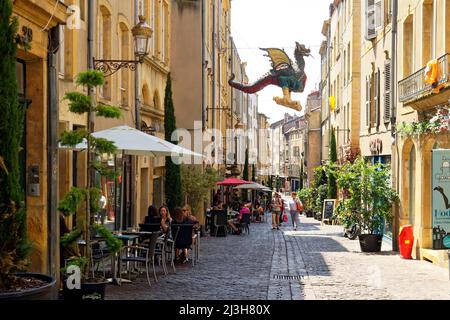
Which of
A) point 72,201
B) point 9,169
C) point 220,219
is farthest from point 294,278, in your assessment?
point 220,219

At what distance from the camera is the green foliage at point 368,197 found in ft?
64.3

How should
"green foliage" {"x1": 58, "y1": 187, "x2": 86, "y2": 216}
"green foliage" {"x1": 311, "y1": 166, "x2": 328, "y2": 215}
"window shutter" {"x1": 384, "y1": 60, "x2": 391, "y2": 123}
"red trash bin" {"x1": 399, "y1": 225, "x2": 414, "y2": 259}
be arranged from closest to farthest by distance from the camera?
"green foliage" {"x1": 58, "y1": 187, "x2": 86, "y2": 216}, "red trash bin" {"x1": 399, "y1": 225, "x2": 414, "y2": 259}, "window shutter" {"x1": 384, "y1": 60, "x2": 391, "y2": 123}, "green foliage" {"x1": 311, "y1": 166, "x2": 328, "y2": 215}

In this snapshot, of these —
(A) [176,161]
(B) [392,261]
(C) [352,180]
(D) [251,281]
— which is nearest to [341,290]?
(D) [251,281]

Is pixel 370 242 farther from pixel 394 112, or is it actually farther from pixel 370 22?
pixel 370 22

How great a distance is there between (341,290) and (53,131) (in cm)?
551

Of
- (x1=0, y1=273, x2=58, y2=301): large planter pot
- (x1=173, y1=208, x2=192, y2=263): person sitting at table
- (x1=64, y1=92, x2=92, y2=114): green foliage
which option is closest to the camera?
(x1=0, y1=273, x2=58, y2=301): large planter pot

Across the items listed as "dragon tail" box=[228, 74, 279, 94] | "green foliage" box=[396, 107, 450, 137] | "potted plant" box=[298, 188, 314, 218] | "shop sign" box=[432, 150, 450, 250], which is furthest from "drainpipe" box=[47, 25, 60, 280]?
"potted plant" box=[298, 188, 314, 218]

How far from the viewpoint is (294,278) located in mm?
13859

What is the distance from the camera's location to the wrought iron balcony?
14.9m

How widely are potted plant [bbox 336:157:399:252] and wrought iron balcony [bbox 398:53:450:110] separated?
224 cm

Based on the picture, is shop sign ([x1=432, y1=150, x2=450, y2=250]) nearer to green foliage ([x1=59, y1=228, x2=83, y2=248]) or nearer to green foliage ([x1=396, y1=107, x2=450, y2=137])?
green foliage ([x1=396, y1=107, x2=450, y2=137])

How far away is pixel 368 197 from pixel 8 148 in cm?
1387

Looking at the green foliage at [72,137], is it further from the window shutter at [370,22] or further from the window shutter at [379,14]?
the window shutter at [370,22]

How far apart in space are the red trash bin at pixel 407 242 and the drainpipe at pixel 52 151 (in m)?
10.5
